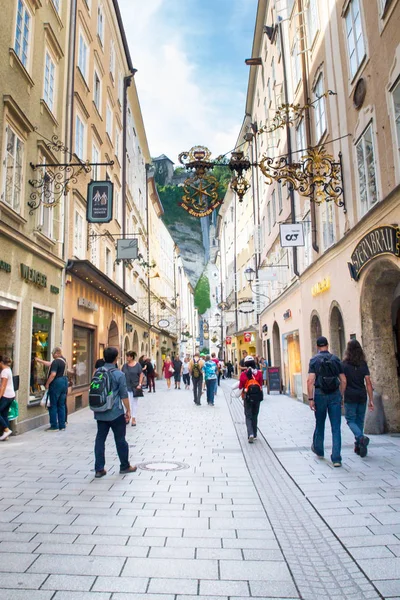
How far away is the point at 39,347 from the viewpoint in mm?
13086

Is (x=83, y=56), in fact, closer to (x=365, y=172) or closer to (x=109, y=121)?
(x=109, y=121)

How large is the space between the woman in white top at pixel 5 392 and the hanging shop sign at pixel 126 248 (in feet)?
36.7

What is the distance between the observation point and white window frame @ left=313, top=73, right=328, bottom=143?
550 inches

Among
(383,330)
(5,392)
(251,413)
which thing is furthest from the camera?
(383,330)

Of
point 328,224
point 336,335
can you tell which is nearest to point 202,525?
point 336,335

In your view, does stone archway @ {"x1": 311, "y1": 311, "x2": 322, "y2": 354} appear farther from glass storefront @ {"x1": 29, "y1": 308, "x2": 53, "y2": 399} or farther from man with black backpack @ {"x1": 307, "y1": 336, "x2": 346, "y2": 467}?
glass storefront @ {"x1": 29, "y1": 308, "x2": 53, "y2": 399}

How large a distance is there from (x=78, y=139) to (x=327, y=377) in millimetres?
13922

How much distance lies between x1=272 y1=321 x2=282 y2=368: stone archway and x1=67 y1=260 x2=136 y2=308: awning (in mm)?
8207

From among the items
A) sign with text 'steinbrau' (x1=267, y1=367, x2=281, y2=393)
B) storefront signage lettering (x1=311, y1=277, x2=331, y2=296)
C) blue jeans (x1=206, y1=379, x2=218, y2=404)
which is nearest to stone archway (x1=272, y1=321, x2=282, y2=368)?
sign with text 'steinbrau' (x1=267, y1=367, x2=281, y2=393)

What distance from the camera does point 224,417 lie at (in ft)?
46.9

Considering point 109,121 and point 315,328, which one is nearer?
point 315,328

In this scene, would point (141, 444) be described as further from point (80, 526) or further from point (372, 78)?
point (372, 78)

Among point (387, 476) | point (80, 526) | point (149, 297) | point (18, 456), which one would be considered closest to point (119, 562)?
point (80, 526)

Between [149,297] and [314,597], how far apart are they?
34310mm
